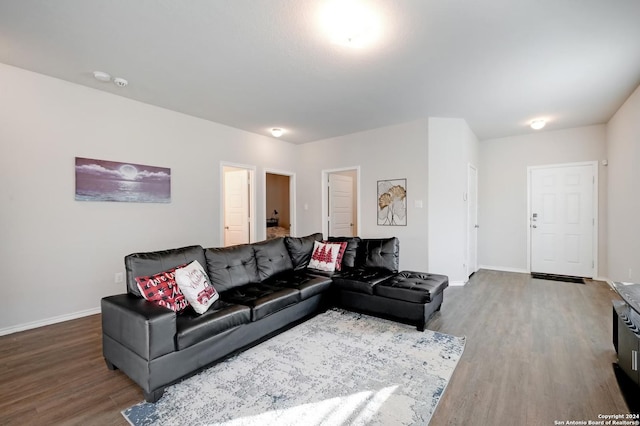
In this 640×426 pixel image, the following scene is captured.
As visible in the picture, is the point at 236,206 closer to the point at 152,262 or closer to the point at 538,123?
the point at 152,262

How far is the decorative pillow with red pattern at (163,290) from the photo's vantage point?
2221mm

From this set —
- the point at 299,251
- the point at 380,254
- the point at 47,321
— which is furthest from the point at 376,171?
the point at 47,321

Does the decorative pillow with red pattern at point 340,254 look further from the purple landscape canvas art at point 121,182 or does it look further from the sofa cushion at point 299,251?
the purple landscape canvas art at point 121,182

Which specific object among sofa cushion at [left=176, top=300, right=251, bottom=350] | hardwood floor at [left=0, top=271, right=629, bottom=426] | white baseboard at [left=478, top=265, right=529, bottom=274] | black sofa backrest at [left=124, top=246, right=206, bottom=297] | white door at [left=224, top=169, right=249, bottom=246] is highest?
white door at [left=224, top=169, right=249, bottom=246]

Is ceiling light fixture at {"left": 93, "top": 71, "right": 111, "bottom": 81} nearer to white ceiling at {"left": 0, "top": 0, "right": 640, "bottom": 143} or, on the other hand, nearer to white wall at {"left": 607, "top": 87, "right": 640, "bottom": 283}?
white ceiling at {"left": 0, "top": 0, "right": 640, "bottom": 143}

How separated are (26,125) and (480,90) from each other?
203 inches

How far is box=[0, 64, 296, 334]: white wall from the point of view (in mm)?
2986

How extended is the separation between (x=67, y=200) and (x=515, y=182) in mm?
7191

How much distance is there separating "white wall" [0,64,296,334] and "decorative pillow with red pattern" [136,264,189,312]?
1.78 meters

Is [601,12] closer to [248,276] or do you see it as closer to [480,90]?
[480,90]

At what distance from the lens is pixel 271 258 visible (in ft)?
11.7

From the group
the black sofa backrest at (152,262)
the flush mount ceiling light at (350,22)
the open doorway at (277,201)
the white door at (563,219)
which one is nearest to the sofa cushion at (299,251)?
the black sofa backrest at (152,262)

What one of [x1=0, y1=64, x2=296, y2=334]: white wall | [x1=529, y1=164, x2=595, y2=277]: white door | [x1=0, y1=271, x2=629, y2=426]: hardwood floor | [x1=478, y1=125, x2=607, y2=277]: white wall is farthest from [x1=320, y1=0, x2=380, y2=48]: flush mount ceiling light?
[x1=529, y1=164, x2=595, y2=277]: white door

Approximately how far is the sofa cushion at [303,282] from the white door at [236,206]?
2.18 meters
